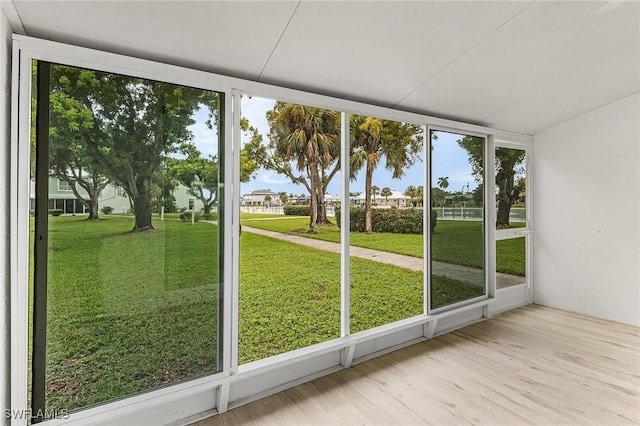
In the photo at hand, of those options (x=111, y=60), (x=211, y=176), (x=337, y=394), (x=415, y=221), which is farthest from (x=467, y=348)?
(x=111, y=60)

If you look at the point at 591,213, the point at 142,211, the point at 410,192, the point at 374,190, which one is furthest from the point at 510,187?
the point at 142,211

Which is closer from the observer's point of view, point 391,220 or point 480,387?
point 480,387

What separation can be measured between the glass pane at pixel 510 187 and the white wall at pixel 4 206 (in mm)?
4147

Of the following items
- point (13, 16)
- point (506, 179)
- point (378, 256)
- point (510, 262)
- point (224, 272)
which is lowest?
point (378, 256)

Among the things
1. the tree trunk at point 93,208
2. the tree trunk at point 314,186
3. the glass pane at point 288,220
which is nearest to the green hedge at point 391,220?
the glass pane at point 288,220

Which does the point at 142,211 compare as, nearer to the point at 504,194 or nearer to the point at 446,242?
the point at 446,242

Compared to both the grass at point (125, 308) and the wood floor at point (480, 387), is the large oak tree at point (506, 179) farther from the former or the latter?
the grass at point (125, 308)

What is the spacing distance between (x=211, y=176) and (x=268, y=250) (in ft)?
9.86

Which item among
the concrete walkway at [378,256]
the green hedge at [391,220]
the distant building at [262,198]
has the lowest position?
the concrete walkway at [378,256]

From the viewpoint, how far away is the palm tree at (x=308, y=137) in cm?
417

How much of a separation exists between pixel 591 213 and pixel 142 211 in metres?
4.39

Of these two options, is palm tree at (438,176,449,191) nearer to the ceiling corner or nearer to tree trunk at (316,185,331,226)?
tree trunk at (316,185,331,226)

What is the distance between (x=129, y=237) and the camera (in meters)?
1.67

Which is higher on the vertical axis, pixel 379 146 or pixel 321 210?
pixel 379 146
